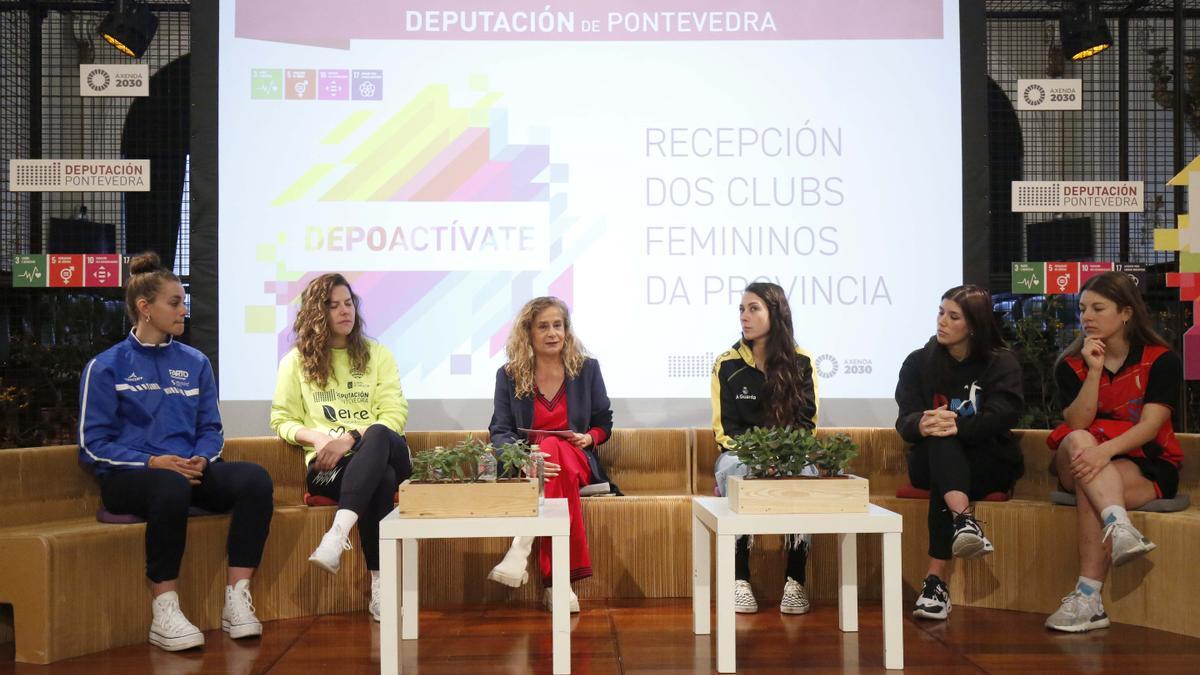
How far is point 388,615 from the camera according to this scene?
2633 mm

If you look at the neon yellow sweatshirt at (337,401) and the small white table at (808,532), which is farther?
the neon yellow sweatshirt at (337,401)

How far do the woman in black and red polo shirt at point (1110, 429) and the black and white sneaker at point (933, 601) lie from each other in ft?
0.98

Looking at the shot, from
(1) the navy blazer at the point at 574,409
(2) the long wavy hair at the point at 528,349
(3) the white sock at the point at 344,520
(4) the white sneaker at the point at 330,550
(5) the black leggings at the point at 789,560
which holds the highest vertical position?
(2) the long wavy hair at the point at 528,349

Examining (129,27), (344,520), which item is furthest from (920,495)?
(129,27)

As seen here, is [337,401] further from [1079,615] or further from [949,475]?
[1079,615]

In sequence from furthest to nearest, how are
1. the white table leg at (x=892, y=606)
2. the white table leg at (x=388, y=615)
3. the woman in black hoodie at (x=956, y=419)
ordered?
the woman in black hoodie at (x=956, y=419) → the white table leg at (x=892, y=606) → the white table leg at (x=388, y=615)

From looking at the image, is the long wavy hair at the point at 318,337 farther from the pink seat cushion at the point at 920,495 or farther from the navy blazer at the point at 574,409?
the pink seat cushion at the point at 920,495

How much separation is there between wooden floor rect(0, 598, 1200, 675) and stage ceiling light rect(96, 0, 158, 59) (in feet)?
8.51

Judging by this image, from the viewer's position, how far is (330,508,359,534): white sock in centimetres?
323

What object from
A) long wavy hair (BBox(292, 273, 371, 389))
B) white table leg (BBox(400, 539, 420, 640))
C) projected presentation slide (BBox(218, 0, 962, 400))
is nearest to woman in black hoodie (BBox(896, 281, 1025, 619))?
projected presentation slide (BBox(218, 0, 962, 400))

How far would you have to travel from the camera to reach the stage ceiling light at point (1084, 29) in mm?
4582

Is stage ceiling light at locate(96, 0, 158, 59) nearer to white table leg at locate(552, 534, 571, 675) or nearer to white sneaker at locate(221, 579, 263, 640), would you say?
white sneaker at locate(221, 579, 263, 640)

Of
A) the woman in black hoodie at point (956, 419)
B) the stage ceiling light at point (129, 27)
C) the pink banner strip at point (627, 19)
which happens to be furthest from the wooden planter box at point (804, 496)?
the stage ceiling light at point (129, 27)

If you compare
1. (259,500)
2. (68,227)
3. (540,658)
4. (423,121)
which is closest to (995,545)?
(540,658)
